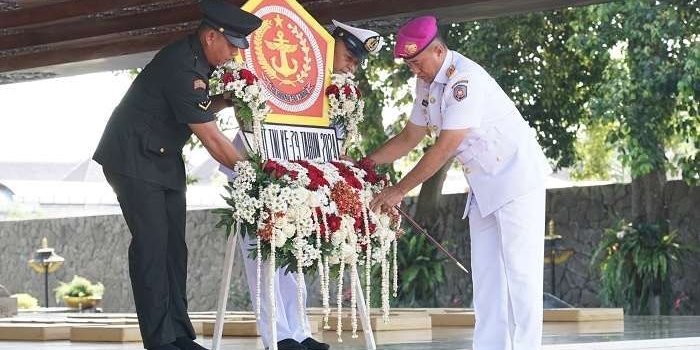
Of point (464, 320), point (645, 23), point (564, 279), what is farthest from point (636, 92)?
point (464, 320)

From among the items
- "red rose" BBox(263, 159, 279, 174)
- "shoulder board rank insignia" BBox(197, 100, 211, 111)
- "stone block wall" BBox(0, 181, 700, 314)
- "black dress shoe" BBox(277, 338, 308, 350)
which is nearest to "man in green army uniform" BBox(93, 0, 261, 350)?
"shoulder board rank insignia" BBox(197, 100, 211, 111)

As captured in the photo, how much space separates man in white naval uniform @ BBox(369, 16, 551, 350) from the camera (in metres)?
5.66

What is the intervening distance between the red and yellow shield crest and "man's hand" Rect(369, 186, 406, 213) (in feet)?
1.58

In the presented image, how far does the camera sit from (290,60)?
5969 mm

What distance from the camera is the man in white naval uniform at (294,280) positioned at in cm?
604

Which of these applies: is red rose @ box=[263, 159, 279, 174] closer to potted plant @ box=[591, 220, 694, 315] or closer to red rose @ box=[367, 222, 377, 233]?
red rose @ box=[367, 222, 377, 233]

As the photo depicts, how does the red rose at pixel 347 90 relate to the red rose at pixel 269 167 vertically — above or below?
above

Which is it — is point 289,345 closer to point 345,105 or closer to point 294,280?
point 294,280

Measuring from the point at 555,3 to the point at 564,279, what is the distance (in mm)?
9357

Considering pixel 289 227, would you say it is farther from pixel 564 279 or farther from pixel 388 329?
pixel 564 279

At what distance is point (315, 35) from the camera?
6.07 m

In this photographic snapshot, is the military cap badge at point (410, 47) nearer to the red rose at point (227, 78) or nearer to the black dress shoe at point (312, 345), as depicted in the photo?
the red rose at point (227, 78)

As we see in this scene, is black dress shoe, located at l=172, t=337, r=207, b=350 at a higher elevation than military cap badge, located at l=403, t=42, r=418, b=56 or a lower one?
lower

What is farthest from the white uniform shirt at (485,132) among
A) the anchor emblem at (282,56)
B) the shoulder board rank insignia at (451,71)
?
the anchor emblem at (282,56)
